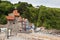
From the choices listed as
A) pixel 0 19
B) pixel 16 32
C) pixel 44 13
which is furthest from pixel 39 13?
pixel 16 32

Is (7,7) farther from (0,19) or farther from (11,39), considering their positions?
(11,39)

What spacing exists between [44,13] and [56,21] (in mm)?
919

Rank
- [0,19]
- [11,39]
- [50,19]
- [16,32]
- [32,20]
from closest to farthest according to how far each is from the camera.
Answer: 1. [11,39]
2. [16,32]
3. [0,19]
4. [32,20]
5. [50,19]

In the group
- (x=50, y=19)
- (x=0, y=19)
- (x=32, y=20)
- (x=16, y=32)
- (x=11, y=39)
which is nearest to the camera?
(x=11, y=39)

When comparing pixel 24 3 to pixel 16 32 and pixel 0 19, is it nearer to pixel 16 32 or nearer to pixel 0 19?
pixel 0 19

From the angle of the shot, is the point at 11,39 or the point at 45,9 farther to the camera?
the point at 45,9

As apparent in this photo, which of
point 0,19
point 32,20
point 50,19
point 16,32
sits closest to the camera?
point 16,32

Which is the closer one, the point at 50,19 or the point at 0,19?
the point at 0,19

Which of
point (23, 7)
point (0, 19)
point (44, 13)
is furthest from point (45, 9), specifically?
point (0, 19)

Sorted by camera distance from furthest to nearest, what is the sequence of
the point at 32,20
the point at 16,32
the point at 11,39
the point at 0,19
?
the point at 32,20
the point at 0,19
the point at 16,32
the point at 11,39

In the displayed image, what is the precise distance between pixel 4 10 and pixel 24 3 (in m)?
1.51

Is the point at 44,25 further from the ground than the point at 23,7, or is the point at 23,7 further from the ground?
the point at 23,7

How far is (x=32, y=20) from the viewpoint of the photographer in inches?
623

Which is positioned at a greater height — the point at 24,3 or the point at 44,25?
the point at 24,3
